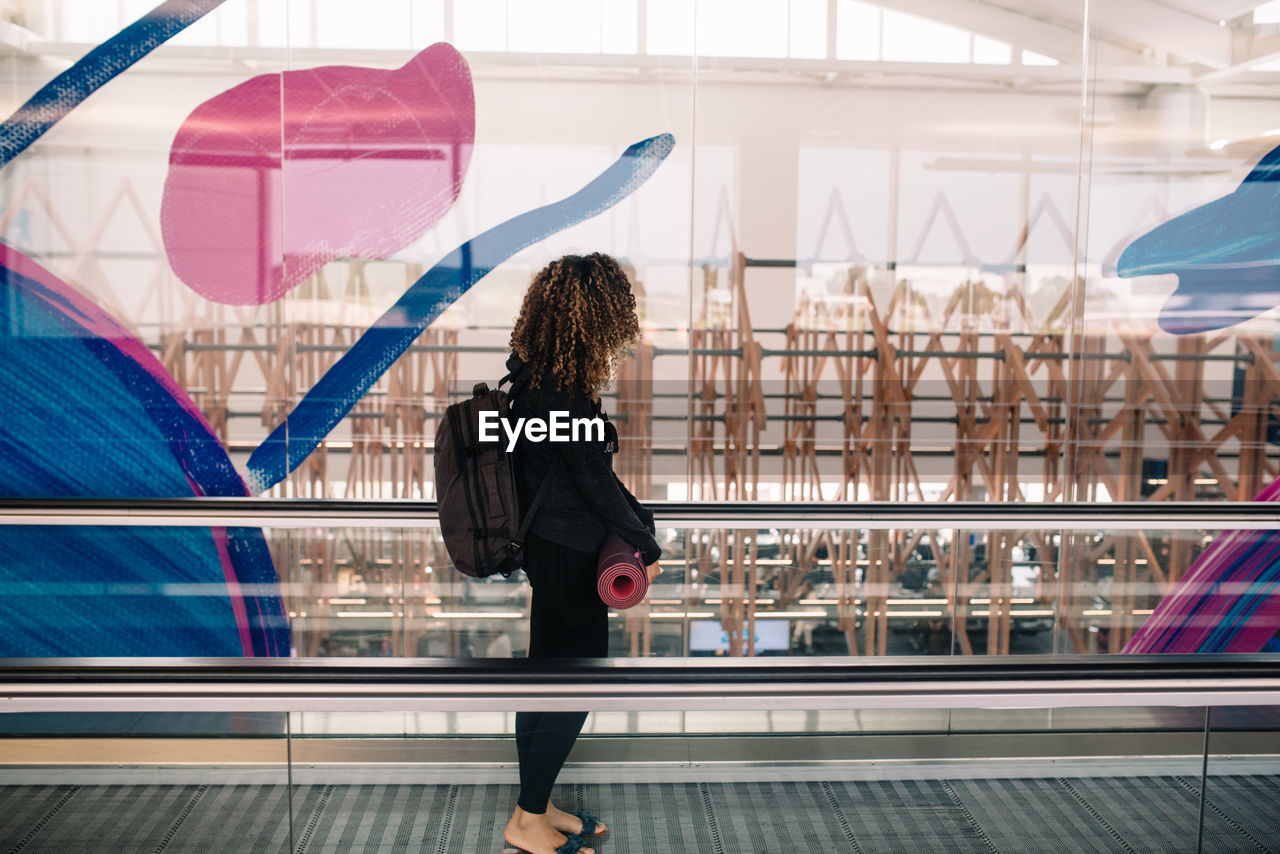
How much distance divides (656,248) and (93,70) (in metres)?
2.92

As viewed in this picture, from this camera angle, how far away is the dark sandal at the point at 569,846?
75.6 inches

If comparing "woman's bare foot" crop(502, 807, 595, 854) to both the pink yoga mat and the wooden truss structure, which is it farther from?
the wooden truss structure

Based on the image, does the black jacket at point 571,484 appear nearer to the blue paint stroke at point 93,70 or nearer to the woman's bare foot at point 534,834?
the woman's bare foot at point 534,834

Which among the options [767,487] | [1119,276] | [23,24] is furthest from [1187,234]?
[23,24]

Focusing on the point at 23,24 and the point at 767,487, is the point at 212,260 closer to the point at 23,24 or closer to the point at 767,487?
the point at 23,24

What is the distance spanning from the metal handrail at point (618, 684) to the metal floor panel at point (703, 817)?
0.18 metres

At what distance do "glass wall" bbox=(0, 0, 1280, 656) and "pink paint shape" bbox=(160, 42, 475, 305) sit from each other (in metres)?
0.02

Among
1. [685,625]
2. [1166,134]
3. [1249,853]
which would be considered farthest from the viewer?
[1166,134]

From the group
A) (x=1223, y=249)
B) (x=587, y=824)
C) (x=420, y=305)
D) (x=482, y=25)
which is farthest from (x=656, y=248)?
(x=587, y=824)

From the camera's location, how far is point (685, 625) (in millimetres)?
3725

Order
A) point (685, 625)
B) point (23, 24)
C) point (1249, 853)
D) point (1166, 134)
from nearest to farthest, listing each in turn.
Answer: point (1249, 853) < point (685, 625) < point (23, 24) < point (1166, 134)

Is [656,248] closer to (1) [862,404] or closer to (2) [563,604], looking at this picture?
(1) [862,404]

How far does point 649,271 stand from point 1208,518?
108 inches

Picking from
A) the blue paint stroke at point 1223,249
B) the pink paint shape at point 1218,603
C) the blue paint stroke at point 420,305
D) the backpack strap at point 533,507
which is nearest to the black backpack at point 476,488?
the backpack strap at point 533,507
